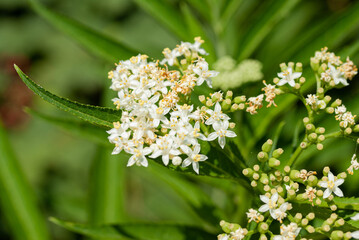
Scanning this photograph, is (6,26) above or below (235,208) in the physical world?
above

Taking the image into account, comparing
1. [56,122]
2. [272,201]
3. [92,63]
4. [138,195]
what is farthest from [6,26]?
[272,201]

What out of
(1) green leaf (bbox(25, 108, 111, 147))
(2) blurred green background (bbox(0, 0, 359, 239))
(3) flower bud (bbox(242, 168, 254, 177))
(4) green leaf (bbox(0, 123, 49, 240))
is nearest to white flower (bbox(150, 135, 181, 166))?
(3) flower bud (bbox(242, 168, 254, 177))

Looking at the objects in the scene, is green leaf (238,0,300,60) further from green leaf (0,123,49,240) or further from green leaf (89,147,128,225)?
green leaf (0,123,49,240)

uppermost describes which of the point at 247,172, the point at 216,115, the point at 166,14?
the point at 166,14

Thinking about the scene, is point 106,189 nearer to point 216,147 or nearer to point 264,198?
point 216,147

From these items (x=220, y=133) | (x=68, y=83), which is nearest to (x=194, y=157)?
(x=220, y=133)

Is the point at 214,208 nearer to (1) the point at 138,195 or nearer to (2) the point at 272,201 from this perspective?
(2) the point at 272,201

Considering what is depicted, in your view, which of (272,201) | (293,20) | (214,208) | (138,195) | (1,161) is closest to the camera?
(272,201)
